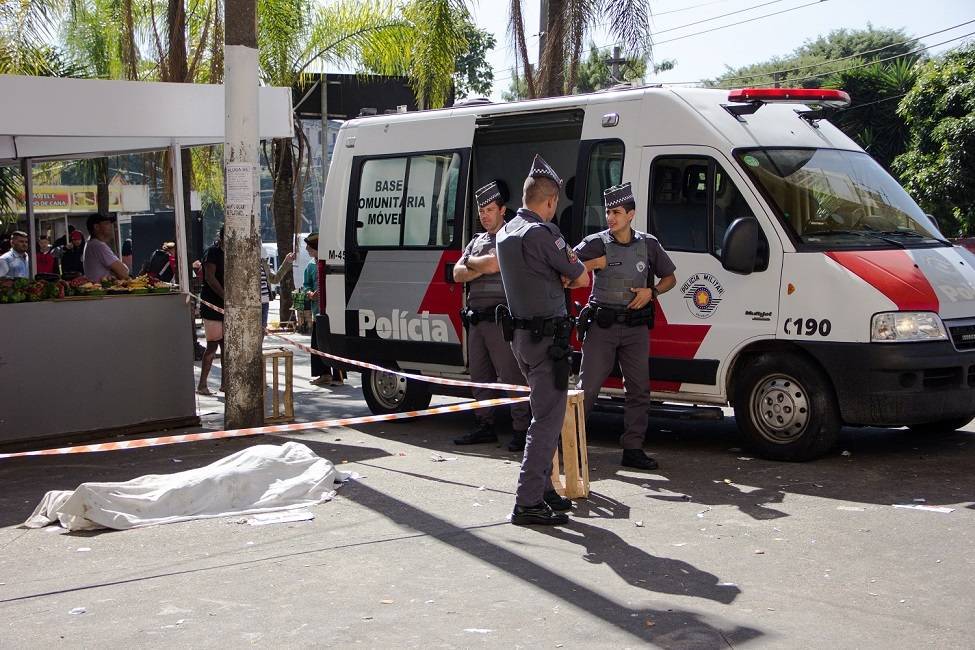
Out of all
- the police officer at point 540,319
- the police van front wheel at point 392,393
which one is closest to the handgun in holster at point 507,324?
the police officer at point 540,319

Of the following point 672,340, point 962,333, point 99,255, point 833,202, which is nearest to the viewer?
point 962,333

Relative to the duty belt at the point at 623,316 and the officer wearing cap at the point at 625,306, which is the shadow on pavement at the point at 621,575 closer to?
the officer wearing cap at the point at 625,306

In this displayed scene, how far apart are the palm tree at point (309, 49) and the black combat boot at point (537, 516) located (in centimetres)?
1313

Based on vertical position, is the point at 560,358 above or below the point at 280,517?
above

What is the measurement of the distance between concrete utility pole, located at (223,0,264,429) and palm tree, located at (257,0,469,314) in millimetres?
9343

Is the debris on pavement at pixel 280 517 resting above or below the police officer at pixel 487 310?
below

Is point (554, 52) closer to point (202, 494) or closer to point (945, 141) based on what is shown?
point (202, 494)

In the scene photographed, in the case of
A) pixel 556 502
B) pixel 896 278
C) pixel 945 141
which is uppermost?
pixel 945 141

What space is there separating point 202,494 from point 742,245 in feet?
12.9

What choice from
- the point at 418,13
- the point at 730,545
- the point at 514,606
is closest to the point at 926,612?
the point at 730,545

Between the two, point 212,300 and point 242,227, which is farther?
point 212,300

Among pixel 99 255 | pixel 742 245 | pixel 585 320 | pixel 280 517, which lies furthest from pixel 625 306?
pixel 99 255

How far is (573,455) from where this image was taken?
7.07m

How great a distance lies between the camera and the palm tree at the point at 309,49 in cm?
2014
